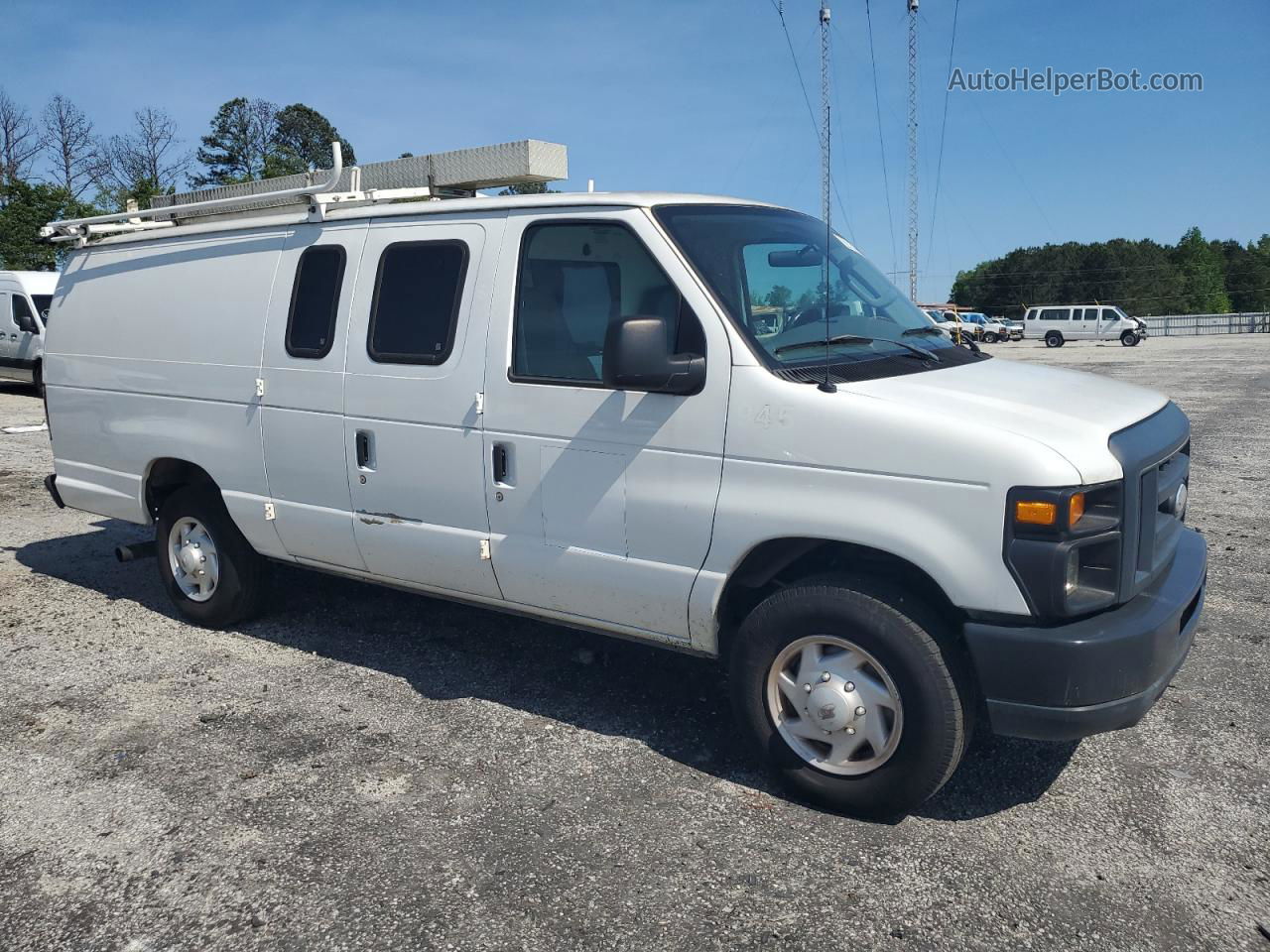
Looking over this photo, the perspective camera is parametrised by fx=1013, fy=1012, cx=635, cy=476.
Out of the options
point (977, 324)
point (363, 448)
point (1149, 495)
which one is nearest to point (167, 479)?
point (363, 448)

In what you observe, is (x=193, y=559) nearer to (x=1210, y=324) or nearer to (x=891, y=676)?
(x=891, y=676)

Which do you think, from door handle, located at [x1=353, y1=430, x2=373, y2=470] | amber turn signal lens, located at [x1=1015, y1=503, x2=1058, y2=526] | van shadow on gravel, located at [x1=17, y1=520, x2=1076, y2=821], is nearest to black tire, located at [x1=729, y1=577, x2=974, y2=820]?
van shadow on gravel, located at [x1=17, y1=520, x2=1076, y2=821]

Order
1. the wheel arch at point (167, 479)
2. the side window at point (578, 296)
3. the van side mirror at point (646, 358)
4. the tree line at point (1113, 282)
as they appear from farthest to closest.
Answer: the tree line at point (1113, 282)
the wheel arch at point (167, 479)
the side window at point (578, 296)
the van side mirror at point (646, 358)

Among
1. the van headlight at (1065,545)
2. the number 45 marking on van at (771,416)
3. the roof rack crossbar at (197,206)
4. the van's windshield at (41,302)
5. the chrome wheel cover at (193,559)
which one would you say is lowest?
the chrome wheel cover at (193,559)

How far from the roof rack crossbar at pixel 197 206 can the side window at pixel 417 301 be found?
0.57 m

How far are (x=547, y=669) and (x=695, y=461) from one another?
5.90ft

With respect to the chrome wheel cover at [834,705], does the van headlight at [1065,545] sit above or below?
above

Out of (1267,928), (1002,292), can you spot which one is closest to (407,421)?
(1267,928)

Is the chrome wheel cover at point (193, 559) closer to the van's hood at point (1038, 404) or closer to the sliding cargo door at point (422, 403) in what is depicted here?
the sliding cargo door at point (422, 403)

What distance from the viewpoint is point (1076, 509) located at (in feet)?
10.4

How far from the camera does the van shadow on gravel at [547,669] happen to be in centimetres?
404

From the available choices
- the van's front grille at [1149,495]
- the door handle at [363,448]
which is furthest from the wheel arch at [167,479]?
the van's front grille at [1149,495]

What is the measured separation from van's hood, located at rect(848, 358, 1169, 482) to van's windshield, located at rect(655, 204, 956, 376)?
0.24m

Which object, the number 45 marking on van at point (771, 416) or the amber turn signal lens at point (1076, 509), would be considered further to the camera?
the number 45 marking on van at point (771, 416)
